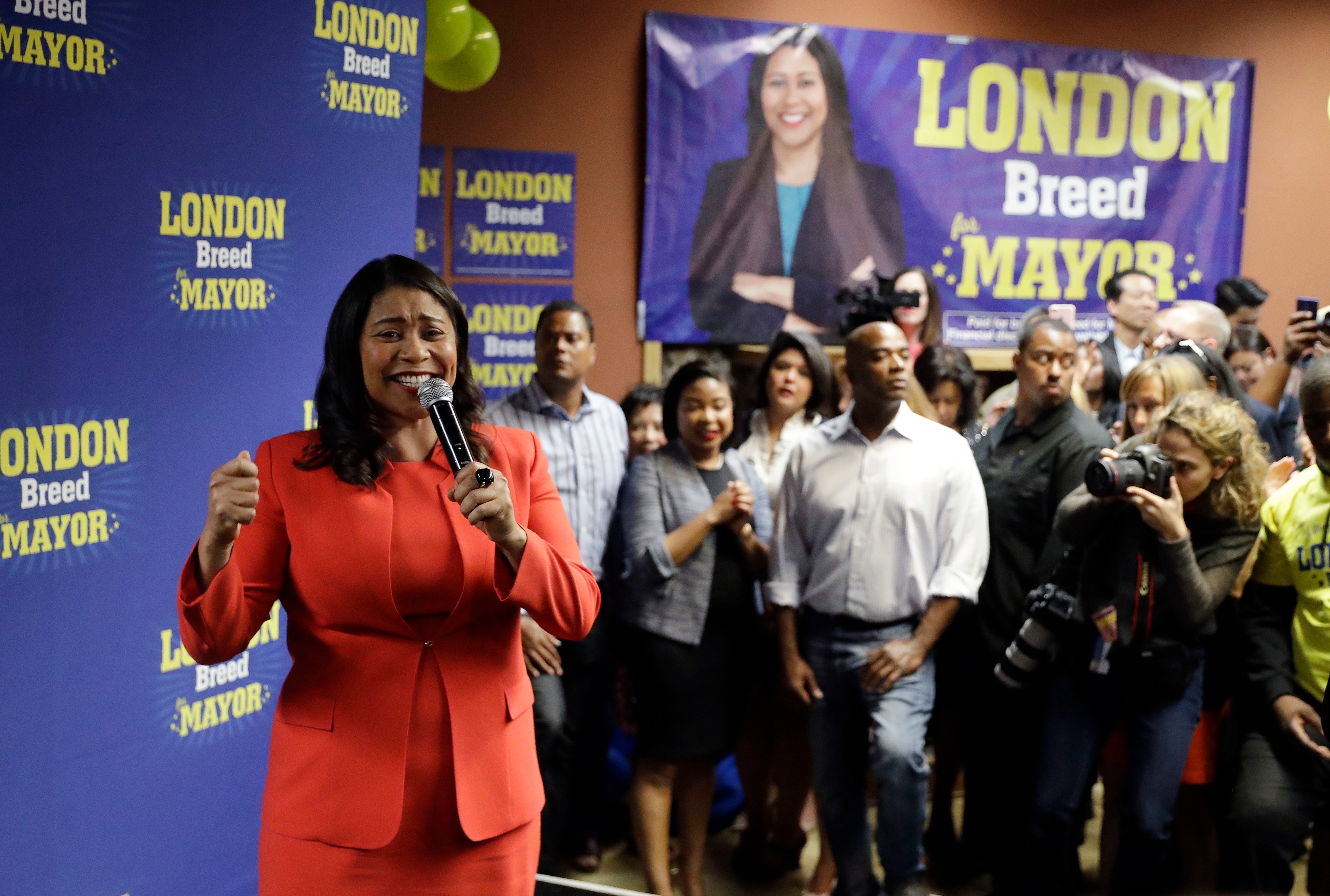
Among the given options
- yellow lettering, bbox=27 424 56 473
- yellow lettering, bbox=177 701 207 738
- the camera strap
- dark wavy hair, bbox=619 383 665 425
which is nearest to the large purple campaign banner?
dark wavy hair, bbox=619 383 665 425

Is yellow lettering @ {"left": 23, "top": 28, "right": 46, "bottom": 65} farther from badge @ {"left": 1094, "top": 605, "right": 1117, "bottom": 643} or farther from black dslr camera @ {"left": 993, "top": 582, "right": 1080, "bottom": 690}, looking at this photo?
badge @ {"left": 1094, "top": 605, "right": 1117, "bottom": 643}

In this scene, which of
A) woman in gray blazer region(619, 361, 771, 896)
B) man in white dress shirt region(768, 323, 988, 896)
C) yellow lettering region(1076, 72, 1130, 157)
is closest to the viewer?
man in white dress shirt region(768, 323, 988, 896)

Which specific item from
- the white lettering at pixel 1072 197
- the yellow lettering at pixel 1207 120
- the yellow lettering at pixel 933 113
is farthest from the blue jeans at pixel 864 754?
the yellow lettering at pixel 1207 120

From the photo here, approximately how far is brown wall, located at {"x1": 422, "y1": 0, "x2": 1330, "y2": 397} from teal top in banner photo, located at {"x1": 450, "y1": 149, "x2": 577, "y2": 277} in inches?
2.7

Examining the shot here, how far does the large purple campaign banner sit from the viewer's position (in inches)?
226

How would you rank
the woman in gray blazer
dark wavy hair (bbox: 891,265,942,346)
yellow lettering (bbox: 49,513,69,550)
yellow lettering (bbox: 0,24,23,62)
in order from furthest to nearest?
dark wavy hair (bbox: 891,265,942,346) → the woman in gray blazer → yellow lettering (bbox: 49,513,69,550) → yellow lettering (bbox: 0,24,23,62)

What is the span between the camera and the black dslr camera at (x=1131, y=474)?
Result: 271 centimetres

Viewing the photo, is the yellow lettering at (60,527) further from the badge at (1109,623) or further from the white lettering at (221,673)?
the badge at (1109,623)

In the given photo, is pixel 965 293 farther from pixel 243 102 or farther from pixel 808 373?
pixel 243 102

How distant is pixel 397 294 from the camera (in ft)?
5.76

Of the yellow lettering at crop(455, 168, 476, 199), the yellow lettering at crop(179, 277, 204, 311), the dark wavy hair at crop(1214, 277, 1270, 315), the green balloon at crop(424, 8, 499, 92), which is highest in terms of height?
the green balloon at crop(424, 8, 499, 92)

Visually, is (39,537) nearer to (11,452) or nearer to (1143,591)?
(11,452)

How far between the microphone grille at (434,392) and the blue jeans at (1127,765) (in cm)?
203

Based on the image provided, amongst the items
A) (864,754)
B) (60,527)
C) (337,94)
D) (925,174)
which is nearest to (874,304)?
(864,754)
